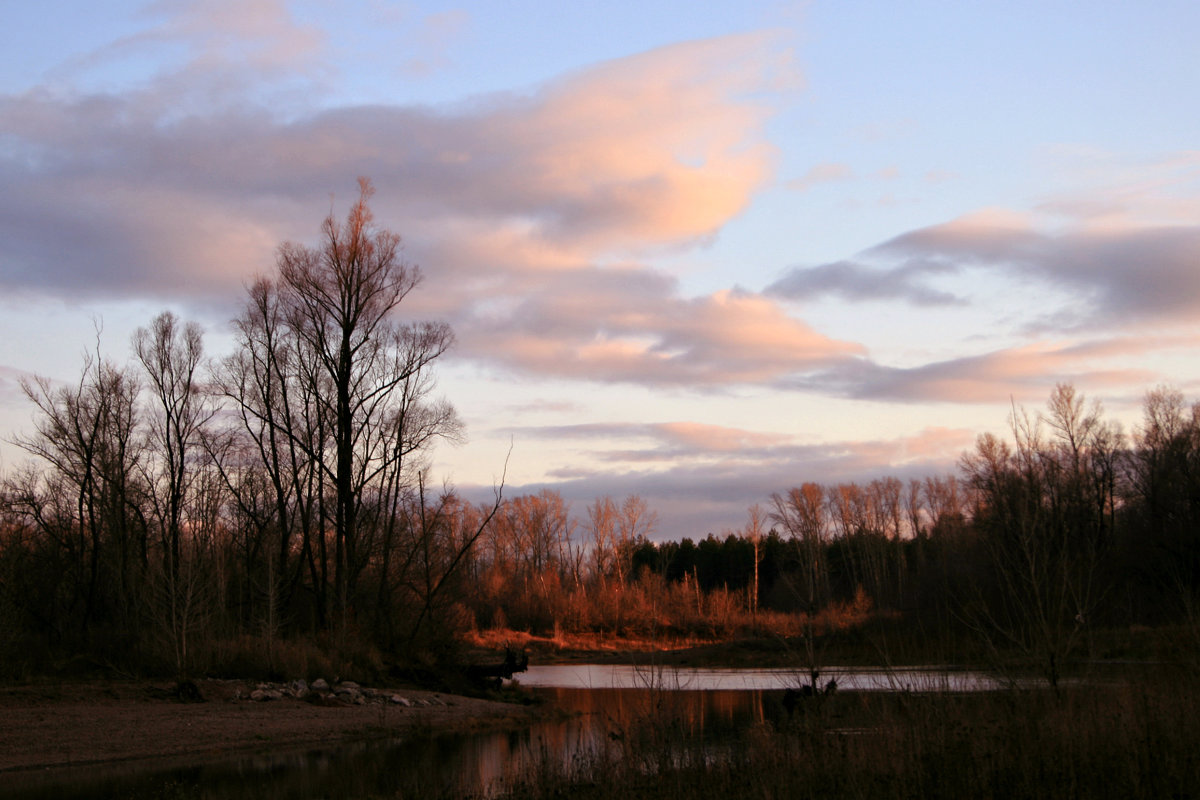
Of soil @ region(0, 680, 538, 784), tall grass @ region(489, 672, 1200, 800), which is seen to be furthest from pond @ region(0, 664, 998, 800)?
soil @ region(0, 680, 538, 784)

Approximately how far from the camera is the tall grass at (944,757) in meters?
10.6

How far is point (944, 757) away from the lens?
11.4 m

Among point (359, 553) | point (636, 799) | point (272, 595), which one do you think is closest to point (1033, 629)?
point (636, 799)

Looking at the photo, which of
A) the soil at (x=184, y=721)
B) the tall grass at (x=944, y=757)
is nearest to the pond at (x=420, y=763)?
the tall grass at (x=944, y=757)

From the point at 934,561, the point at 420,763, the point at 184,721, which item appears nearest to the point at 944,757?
the point at 420,763

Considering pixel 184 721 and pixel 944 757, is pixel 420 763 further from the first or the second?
pixel 944 757

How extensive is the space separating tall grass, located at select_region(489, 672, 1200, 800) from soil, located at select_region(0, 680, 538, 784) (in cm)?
1137

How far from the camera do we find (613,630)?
7794 centimetres

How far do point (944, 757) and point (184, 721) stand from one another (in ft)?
64.6

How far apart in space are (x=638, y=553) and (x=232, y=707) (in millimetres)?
93245

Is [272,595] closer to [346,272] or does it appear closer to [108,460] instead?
[346,272]

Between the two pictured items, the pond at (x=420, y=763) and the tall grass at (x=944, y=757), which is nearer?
the tall grass at (x=944, y=757)

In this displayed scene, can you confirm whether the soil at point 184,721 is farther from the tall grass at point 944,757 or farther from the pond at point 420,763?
the tall grass at point 944,757

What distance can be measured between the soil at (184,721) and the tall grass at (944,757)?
11.4 m
